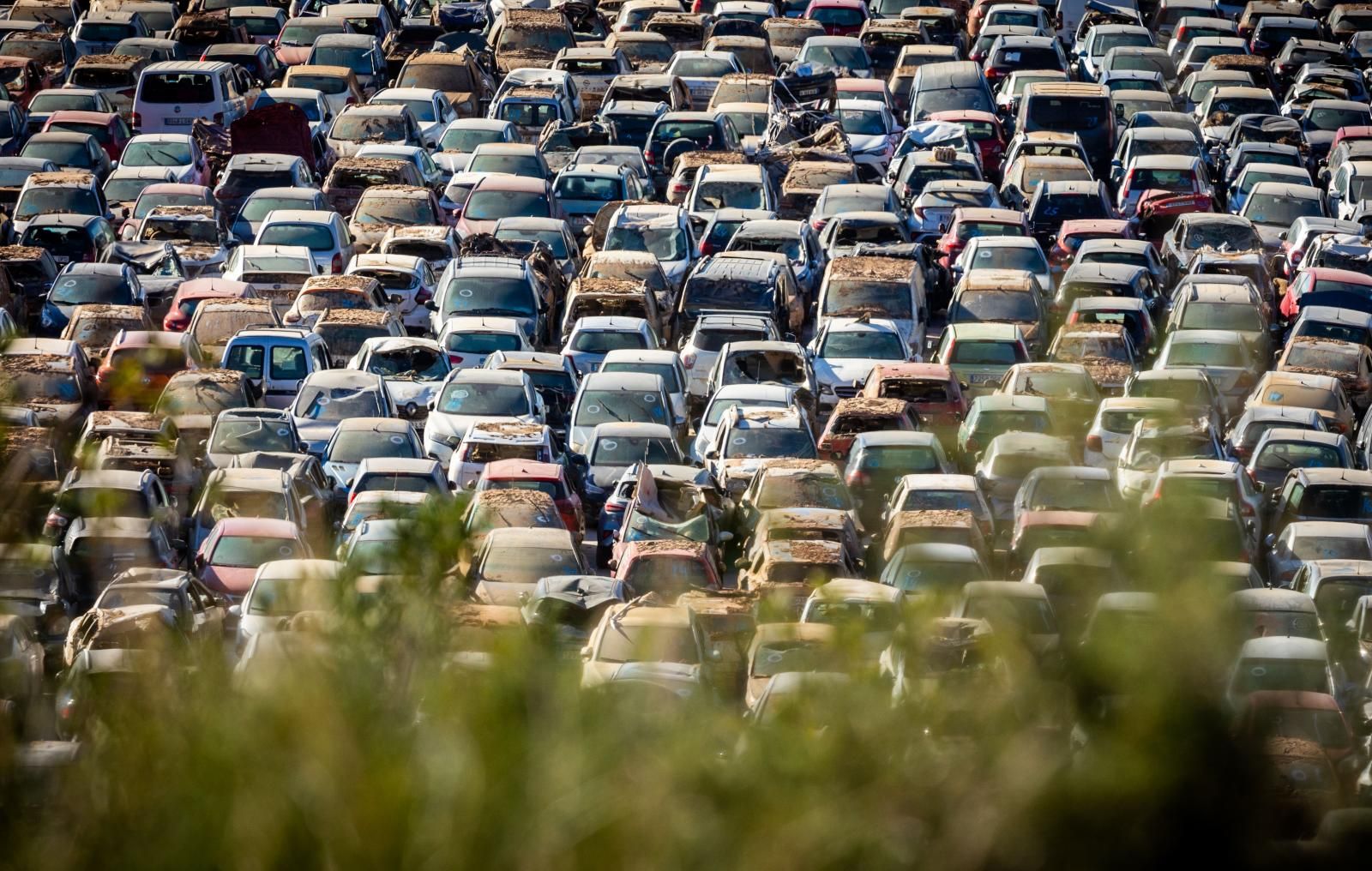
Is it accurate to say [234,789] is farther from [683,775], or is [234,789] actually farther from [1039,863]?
[1039,863]

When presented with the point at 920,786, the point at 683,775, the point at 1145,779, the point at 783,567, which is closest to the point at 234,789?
the point at 683,775

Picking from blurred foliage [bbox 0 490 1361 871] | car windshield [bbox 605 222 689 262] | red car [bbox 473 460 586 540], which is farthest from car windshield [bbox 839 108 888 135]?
blurred foliage [bbox 0 490 1361 871]

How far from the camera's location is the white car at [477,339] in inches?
1145

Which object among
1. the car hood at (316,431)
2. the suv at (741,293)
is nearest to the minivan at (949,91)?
the suv at (741,293)

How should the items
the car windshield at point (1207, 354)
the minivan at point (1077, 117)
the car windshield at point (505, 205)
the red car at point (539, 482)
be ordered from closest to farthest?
the red car at point (539, 482) → the car windshield at point (1207, 354) → the car windshield at point (505, 205) → the minivan at point (1077, 117)

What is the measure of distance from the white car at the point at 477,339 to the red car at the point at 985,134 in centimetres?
1183

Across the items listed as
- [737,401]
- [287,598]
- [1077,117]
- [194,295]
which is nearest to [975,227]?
[1077,117]

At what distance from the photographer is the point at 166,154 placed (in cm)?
3703

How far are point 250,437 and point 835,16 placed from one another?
25.1 m

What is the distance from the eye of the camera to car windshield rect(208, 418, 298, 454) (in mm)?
25328

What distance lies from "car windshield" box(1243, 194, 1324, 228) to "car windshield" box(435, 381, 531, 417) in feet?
43.0

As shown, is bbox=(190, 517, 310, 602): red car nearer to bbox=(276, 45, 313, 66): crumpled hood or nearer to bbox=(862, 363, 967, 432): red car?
bbox=(862, 363, 967, 432): red car

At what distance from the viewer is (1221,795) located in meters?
7.89

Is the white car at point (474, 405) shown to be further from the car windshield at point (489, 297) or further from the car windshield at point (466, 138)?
the car windshield at point (466, 138)
